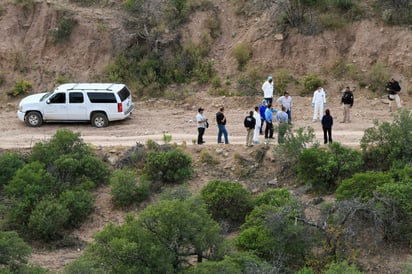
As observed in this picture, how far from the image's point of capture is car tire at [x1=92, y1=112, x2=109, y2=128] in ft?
89.2

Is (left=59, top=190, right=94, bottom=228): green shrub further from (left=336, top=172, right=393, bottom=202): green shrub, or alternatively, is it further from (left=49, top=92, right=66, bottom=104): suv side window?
(left=336, top=172, right=393, bottom=202): green shrub

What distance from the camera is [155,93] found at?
30.3 m

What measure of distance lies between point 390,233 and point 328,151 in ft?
11.8

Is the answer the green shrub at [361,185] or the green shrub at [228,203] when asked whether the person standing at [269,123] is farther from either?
the green shrub at [361,185]

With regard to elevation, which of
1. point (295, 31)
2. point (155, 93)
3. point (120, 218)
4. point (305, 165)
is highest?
point (295, 31)

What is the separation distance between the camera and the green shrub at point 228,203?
20984 millimetres

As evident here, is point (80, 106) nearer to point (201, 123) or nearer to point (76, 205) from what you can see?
point (201, 123)

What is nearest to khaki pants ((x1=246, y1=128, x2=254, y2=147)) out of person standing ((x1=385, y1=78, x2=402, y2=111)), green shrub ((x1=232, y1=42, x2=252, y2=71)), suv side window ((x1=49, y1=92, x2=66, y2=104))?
person standing ((x1=385, y1=78, x2=402, y2=111))

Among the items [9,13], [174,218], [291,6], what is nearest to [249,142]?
[174,218]

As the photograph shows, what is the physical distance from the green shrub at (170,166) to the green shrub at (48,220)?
3.07 m

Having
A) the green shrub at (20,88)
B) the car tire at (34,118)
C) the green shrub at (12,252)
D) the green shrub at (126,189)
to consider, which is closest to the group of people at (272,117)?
the green shrub at (126,189)

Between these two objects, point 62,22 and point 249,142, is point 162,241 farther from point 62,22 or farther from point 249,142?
point 62,22

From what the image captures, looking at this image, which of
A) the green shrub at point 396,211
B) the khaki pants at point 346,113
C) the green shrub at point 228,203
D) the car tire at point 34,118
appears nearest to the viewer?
the green shrub at point 396,211

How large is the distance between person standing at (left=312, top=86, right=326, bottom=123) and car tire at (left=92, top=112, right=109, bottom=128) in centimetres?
734
